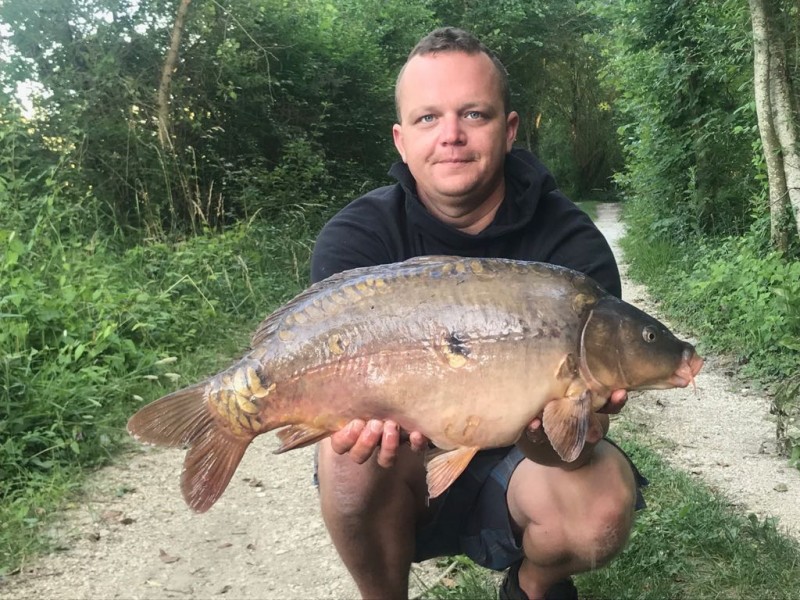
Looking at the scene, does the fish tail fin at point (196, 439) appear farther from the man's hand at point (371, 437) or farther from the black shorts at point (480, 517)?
the black shorts at point (480, 517)

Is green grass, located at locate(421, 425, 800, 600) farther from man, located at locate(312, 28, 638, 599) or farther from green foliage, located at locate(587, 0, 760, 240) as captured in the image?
green foliage, located at locate(587, 0, 760, 240)

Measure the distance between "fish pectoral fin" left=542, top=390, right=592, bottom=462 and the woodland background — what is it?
6.86 ft

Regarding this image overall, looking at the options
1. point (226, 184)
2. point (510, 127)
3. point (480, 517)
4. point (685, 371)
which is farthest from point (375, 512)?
point (226, 184)

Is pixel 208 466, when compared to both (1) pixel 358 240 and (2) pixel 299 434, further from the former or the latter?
(1) pixel 358 240

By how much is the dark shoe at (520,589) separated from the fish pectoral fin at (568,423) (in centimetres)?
68

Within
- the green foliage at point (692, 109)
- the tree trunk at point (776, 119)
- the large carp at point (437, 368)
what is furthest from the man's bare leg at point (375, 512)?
the green foliage at point (692, 109)

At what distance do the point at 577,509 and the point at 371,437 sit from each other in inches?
24.0

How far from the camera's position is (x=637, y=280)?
8.52 m

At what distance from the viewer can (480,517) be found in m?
2.17

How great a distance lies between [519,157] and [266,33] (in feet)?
24.4

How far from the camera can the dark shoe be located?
212 centimetres

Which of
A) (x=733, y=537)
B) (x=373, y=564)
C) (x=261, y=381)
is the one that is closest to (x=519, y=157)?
(x=261, y=381)

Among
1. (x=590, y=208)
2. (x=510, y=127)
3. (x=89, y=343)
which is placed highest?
(x=510, y=127)

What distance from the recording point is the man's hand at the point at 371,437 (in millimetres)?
1700
